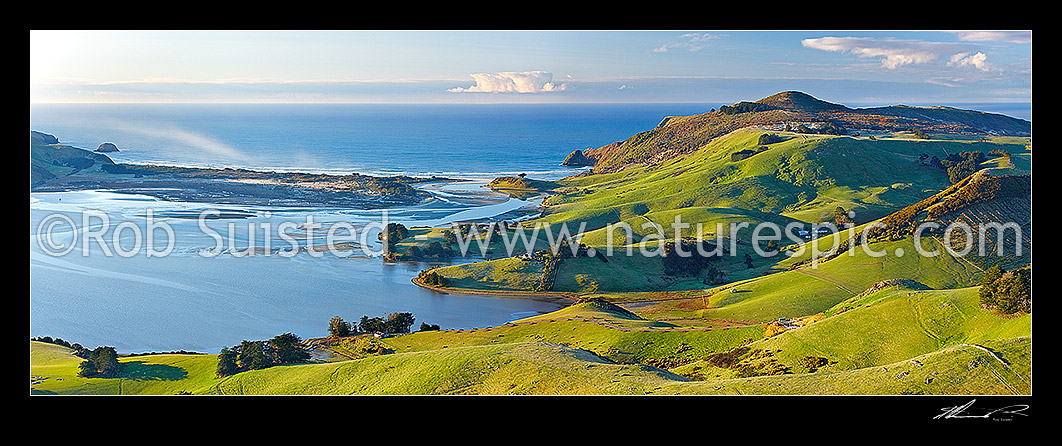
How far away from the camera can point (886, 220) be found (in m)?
40.2

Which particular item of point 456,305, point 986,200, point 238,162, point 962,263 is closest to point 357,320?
point 456,305

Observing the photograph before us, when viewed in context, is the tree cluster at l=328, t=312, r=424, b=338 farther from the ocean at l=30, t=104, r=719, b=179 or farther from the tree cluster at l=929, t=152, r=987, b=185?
the ocean at l=30, t=104, r=719, b=179

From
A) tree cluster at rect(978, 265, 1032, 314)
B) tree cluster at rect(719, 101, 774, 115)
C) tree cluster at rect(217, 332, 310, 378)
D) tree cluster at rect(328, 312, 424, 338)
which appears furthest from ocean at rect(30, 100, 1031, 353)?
tree cluster at rect(719, 101, 774, 115)

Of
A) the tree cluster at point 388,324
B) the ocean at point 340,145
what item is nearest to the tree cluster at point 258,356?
the tree cluster at point 388,324

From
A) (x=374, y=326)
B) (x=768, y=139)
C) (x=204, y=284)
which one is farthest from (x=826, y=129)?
(x=374, y=326)

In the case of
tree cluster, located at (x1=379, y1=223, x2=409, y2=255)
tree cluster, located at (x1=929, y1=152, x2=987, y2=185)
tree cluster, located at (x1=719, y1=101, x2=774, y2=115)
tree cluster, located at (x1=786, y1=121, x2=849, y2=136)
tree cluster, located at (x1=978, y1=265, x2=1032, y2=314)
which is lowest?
tree cluster, located at (x1=978, y1=265, x2=1032, y2=314)

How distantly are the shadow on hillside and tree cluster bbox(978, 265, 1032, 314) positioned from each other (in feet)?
69.1

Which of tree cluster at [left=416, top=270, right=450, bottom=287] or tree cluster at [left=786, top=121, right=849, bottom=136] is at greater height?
tree cluster at [left=786, top=121, right=849, bottom=136]

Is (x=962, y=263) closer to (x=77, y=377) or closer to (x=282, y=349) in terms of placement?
(x=282, y=349)

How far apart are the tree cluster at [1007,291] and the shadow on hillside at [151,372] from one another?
69.1 feet
